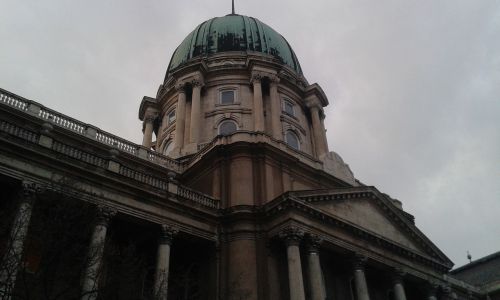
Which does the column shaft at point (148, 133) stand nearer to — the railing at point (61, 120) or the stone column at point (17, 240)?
the railing at point (61, 120)

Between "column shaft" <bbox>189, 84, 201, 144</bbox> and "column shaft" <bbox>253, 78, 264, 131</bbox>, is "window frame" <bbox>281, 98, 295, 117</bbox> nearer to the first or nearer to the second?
"column shaft" <bbox>253, 78, 264, 131</bbox>

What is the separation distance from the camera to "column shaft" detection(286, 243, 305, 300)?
857 inches

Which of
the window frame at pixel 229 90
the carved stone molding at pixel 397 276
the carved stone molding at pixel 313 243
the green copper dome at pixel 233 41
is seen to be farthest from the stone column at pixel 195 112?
the carved stone molding at pixel 397 276

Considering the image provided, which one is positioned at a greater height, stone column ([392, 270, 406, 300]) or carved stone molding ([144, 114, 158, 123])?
carved stone molding ([144, 114, 158, 123])

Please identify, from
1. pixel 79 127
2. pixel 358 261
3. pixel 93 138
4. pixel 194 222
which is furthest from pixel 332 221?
pixel 79 127

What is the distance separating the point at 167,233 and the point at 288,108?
896 inches

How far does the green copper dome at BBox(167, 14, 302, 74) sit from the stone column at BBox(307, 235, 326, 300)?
2454cm

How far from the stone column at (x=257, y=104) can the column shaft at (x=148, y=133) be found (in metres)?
10.2

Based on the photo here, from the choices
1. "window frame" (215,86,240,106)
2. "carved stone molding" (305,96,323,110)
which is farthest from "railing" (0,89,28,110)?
"carved stone molding" (305,96,323,110)

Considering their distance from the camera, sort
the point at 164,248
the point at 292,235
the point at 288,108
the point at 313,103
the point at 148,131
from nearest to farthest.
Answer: the point at 164,248 < the point at 292,235 < the point at 288,108 < the point at 148,131 < the point at 313,103

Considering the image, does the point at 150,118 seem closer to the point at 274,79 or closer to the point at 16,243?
the point at 274,79

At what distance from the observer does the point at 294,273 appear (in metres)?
22.3

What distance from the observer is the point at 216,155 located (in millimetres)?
28344

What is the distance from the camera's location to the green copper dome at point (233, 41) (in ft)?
148
